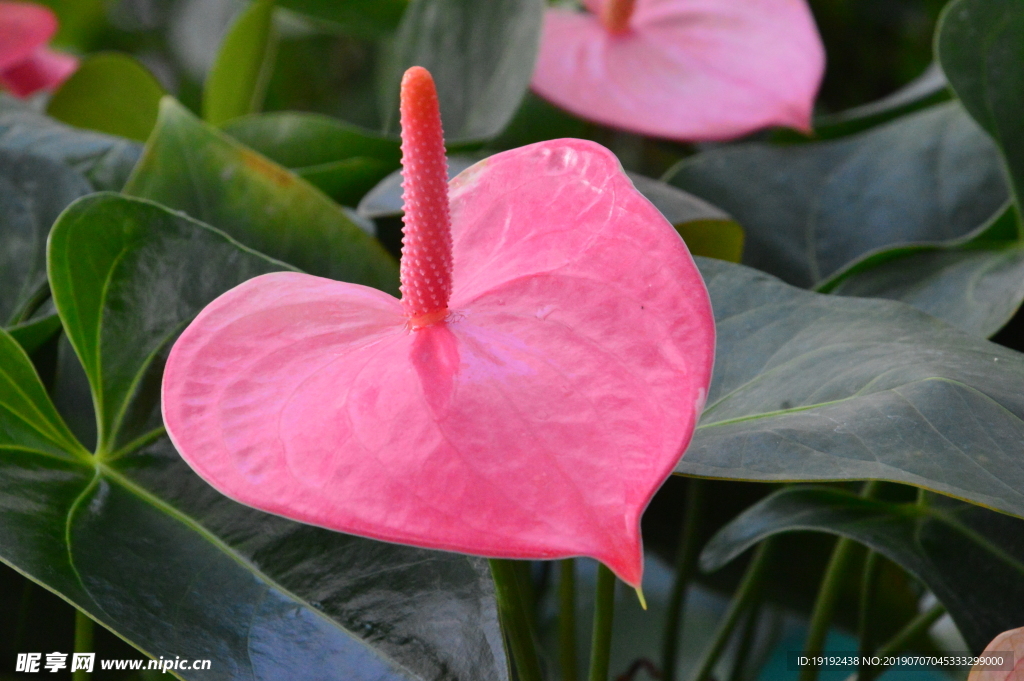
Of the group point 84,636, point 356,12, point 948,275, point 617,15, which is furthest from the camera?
point 356,12

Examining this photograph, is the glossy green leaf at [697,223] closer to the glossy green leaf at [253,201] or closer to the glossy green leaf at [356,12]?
the glossy green leaf at [253,201]

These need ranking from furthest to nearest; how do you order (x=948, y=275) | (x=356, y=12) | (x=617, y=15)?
(x=356, y=12), (x=617, y=15), (x=948, y=275)

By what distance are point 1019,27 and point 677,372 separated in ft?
1.28

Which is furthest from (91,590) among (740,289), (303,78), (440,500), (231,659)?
(303,78)

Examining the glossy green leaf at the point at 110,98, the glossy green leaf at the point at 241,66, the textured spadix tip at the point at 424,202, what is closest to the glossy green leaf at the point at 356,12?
the glossy green leaf at the point at 241,66

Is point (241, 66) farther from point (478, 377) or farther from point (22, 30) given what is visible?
point (478, 377)

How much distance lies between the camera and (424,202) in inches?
11.4

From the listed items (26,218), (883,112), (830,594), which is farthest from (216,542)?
(883,112)

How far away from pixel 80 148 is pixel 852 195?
507 millimetres

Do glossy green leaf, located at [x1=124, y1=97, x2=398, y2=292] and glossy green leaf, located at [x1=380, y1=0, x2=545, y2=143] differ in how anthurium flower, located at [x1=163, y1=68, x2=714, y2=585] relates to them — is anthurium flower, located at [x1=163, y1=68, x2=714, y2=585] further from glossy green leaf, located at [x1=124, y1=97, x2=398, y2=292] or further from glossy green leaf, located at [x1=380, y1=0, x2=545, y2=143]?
glossy green leaf, located at [x1=380, y1=0, x2=545, y2=143]

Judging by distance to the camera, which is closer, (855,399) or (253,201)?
(855,399)

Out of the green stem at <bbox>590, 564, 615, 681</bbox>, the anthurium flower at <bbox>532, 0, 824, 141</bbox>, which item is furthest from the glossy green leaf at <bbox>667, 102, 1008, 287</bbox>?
the green stem at <bbox>590, 564, 615, 681</bbox>

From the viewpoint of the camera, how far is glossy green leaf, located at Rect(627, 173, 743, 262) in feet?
1.43

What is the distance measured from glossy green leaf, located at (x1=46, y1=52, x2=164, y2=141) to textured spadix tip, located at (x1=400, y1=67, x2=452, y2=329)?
454 millimetres
